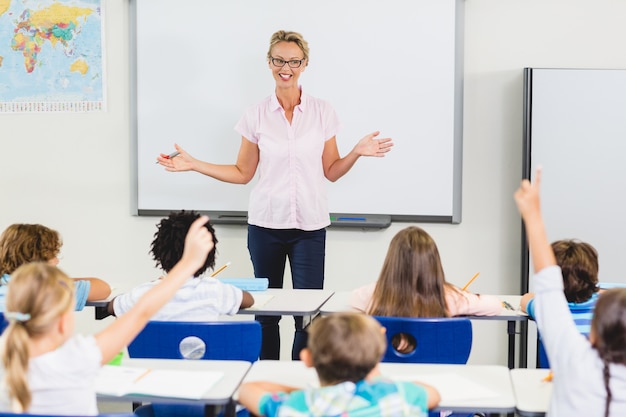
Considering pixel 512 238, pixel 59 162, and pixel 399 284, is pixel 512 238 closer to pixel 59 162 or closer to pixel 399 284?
pixel 399 284

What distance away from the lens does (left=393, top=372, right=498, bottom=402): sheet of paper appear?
6.21 ft

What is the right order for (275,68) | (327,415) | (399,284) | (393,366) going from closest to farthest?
(327,415) → (393,366) → (399,284) → (275,68)

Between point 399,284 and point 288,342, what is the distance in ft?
7.45

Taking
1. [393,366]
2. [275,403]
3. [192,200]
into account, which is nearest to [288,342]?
[192,200]

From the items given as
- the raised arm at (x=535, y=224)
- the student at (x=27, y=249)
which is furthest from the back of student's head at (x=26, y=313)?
the student at (x=27, y=249)

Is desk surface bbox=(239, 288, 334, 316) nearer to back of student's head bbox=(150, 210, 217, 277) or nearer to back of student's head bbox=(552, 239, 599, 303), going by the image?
back of student's head bbox=(150, 210, 217, 277)

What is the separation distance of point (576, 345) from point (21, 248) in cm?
206

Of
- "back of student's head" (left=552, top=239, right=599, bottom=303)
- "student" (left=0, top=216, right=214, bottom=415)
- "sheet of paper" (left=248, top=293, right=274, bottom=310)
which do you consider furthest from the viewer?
"sheet of paper" (left=248, top=293, right=274, bottom=310)

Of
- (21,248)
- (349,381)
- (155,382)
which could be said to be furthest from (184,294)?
(349,381)

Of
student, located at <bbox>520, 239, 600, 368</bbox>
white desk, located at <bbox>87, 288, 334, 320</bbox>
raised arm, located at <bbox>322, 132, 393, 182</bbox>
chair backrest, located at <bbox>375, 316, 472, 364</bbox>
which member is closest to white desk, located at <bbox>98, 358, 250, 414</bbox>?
chair backrest, located at <bbox>375, 316, 472, 364</bbox>

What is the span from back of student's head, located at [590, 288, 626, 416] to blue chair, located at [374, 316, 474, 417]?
0.66 m

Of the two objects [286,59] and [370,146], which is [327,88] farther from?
[370,146]

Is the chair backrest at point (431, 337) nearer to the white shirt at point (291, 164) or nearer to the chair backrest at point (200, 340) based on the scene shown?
the chair backrest at point (200, 340)

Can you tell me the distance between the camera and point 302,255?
3768mm
